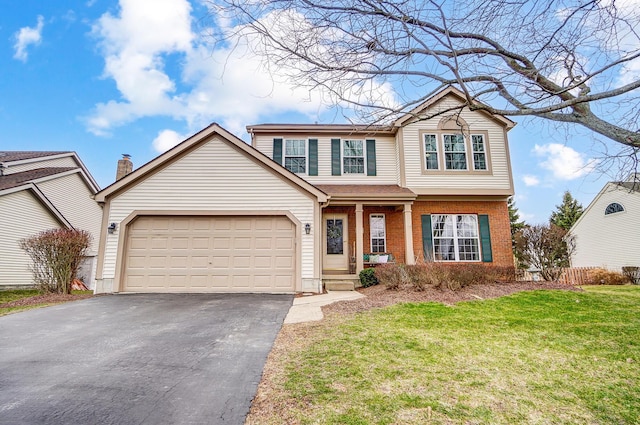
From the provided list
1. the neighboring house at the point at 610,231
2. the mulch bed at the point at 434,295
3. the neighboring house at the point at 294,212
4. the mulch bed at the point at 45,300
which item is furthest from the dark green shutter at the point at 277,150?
the neighboring house at the point at 610,231

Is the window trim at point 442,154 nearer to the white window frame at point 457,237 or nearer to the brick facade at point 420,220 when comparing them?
the brick facade at point 420,220

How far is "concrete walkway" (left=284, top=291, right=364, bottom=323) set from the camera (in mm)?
6270

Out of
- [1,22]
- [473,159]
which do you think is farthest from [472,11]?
[1,22]

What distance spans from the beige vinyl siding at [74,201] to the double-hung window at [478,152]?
61.1ft

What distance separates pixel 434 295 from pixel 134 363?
21.5ft

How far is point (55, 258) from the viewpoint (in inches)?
382

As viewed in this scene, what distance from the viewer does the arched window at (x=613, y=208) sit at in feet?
58.0

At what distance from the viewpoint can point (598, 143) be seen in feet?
13.4

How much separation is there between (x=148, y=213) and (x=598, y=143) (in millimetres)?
10769

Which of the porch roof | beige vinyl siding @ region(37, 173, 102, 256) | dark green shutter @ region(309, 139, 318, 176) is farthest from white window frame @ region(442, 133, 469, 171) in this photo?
beige vinyl siding @ region(37, 173, 102, 256)

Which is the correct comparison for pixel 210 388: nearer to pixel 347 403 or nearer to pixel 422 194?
pixel 347 403

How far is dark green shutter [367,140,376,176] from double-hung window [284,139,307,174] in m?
2.66

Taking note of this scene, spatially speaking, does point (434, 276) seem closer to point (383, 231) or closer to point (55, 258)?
point (383, 231)

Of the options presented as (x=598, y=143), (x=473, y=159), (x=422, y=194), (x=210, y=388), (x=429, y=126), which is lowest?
(x=210, y=388)
